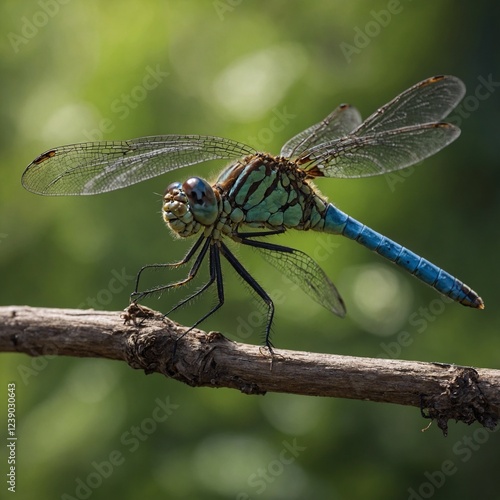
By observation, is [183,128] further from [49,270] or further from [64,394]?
[64,394]

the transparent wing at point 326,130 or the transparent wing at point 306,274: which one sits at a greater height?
the transparent wing at point 326,130

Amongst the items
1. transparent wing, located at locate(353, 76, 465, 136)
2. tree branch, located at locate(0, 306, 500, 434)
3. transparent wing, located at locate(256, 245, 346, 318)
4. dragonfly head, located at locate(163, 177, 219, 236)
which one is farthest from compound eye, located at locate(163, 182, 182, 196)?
transparent wing, located at locate(353, 76, 465, 136)

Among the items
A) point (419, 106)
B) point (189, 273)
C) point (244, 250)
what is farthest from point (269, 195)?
point (419, 106)

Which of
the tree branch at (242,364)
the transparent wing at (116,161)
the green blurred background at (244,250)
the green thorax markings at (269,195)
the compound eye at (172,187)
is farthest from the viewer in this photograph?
the green thorax markings at (269,195)

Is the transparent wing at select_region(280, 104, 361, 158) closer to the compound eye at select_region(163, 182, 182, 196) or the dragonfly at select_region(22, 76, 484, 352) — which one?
the dragonfly at select_region(22, 76, 484, 352)

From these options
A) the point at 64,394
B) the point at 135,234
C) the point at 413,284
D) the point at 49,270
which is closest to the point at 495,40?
the point at 413,284

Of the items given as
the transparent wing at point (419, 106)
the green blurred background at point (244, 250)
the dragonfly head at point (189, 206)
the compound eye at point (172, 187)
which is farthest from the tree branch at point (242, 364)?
the transparent wing at point (419, 106)

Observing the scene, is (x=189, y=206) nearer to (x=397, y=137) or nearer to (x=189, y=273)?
(x=189, y=273)

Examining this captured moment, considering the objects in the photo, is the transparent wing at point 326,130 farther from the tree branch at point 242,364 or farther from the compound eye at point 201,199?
the tree branch at point 242,364
